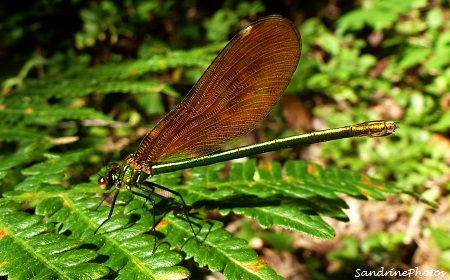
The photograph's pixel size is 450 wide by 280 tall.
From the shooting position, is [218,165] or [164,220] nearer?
[164,220]

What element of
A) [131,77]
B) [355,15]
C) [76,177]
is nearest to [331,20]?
[355,15]

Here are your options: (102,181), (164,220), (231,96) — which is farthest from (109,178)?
(231,96)

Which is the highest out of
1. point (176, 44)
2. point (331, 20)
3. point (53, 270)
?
point (331, 20)

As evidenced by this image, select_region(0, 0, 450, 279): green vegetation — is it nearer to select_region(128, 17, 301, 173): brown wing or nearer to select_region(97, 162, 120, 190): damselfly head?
select_region(97, 162, 120, 190): damselfly head

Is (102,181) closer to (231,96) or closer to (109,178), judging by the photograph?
(109,178)

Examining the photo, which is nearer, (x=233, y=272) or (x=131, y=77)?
(x=233, y=272)

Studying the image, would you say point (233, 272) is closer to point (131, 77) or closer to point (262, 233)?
point (131, 77)

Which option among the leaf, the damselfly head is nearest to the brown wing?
the damselfly head
